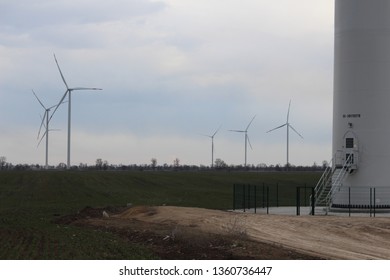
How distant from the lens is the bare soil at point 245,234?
21.4 meters

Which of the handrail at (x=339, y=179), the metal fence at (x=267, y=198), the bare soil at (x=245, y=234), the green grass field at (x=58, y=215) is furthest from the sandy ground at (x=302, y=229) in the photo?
the metal fence at (x=267, y=198)

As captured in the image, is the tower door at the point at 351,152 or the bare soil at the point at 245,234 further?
the tower door at the point at 351,152

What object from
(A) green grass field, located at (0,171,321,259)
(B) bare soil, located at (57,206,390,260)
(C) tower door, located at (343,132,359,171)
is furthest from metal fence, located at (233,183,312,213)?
(B) bare soil, located at (57,206,390,260)

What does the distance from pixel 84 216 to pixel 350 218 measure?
44.4ft

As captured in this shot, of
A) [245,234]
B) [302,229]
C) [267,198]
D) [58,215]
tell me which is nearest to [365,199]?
[267,198]

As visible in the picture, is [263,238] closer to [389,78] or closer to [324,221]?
[324,221]

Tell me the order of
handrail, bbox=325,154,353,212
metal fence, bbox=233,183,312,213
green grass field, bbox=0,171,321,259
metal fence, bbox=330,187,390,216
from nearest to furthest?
green grass field, bbox=0,171,321,259 < metal fence, bbox=330,187,390,216 < handrail, bbox=325,154,353,212 < metal fence, bbox=233,183,312,213

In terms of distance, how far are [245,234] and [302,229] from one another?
15.7 feet

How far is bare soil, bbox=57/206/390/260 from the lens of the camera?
21.4 m

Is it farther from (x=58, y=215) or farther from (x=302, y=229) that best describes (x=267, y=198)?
(x=58, y=215)

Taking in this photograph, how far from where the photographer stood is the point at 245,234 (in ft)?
82.2

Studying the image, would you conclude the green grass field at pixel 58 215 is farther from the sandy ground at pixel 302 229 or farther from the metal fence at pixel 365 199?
the metal fence at pixel 365 199

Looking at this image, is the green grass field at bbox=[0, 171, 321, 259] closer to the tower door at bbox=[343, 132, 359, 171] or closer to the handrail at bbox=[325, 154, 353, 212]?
the handrail at bbox=[325, 154, 353, 212]

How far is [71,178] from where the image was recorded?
95.5 m
